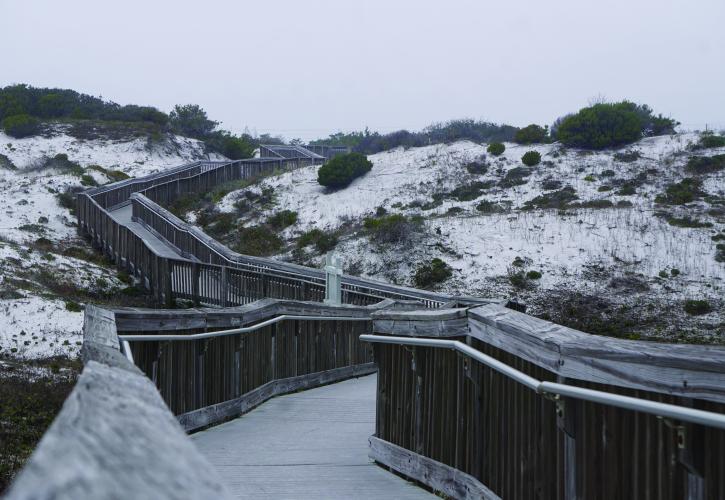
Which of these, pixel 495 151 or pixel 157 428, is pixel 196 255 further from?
pixel 157 428

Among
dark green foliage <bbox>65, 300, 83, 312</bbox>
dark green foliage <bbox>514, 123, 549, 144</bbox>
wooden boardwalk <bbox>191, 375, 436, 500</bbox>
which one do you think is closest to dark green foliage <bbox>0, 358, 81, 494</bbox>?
wooden boardwalk <bbox>191, 375, 436, 500</bbox>

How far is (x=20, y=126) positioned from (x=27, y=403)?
53498mm

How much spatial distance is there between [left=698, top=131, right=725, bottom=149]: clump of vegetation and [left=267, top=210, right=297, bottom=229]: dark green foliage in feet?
67.9

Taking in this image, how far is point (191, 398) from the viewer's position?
843 cm

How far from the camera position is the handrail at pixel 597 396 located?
10.4 ft

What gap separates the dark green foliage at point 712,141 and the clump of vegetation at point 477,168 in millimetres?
10826

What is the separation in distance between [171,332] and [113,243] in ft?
76.4

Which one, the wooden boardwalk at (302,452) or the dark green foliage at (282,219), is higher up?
the dark green foliage at (282,219)

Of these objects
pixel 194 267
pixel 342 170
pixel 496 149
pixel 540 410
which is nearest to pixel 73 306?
pixel 194 267

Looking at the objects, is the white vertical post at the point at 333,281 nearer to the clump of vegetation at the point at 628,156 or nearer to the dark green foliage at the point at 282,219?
the dark green foliage at the point at 282,219

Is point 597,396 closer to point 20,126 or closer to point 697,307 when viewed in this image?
point 697,307

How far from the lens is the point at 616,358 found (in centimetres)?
389

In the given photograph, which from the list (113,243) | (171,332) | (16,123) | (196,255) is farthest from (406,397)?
(16,123)

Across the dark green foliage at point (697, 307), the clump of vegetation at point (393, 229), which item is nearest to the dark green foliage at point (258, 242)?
the clump of vegetation at point (393, 229)
